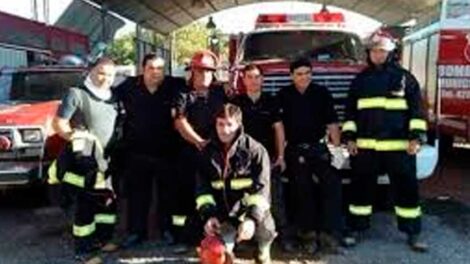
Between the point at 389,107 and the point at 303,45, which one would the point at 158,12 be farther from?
the point at 389,107

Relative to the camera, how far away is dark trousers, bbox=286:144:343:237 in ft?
22.7

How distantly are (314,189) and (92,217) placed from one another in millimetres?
1912

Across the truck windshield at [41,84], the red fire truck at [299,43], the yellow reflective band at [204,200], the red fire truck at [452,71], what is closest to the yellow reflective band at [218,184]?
the yellow reflective band at [204,200]

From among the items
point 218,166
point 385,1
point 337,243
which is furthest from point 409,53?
point 385,1

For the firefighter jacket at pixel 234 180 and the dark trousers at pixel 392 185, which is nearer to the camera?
the firefighter jacket at pixel 234 180

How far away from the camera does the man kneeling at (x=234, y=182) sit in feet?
19.5

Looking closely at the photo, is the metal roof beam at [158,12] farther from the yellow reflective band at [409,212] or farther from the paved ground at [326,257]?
the yellow reflective band at [409,212]

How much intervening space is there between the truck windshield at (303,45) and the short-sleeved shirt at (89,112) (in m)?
2.91

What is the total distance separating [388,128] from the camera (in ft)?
22.8

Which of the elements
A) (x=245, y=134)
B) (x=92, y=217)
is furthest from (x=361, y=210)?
(x=92, y=217)

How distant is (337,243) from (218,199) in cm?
148

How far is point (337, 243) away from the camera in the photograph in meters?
7.12

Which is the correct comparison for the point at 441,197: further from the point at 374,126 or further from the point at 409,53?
the point at 409,53

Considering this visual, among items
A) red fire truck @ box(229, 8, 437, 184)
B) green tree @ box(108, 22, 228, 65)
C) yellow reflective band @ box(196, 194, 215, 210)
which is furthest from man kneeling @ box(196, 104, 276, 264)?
green tree @ box(108, 22, 228, 65)
